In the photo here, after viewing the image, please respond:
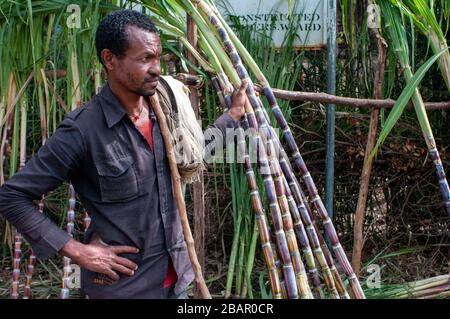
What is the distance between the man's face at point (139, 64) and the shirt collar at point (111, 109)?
0.17 ft

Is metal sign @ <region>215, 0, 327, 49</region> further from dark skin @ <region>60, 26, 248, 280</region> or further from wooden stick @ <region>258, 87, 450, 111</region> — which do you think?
dark skin @ <region>60, 26, 248, 280</region>

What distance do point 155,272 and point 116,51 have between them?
0.62 meters

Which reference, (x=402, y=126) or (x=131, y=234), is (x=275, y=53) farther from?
(x=131, y=234)

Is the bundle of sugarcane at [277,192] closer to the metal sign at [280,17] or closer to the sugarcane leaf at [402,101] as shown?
the sugarcane leaf at [402,101]

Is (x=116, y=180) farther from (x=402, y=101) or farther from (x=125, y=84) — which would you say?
(x=402, y=101)

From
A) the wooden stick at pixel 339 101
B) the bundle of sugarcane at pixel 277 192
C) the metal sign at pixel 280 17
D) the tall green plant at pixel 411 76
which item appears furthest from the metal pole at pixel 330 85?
the bundle of sugarcane at pixel 277 192

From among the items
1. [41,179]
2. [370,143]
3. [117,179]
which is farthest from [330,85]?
[41,179]

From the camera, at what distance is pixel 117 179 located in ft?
5.89

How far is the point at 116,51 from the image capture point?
1.80 metres

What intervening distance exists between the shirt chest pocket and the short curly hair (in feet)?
0.95

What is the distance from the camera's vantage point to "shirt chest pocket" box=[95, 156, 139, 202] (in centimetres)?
179

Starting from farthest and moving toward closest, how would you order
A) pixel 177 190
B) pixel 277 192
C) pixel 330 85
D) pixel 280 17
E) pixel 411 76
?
pixel 280 17
pixel 330 85
pixel 411 76
pixel 277 192
pixel 177 190

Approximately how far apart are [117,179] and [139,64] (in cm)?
31
